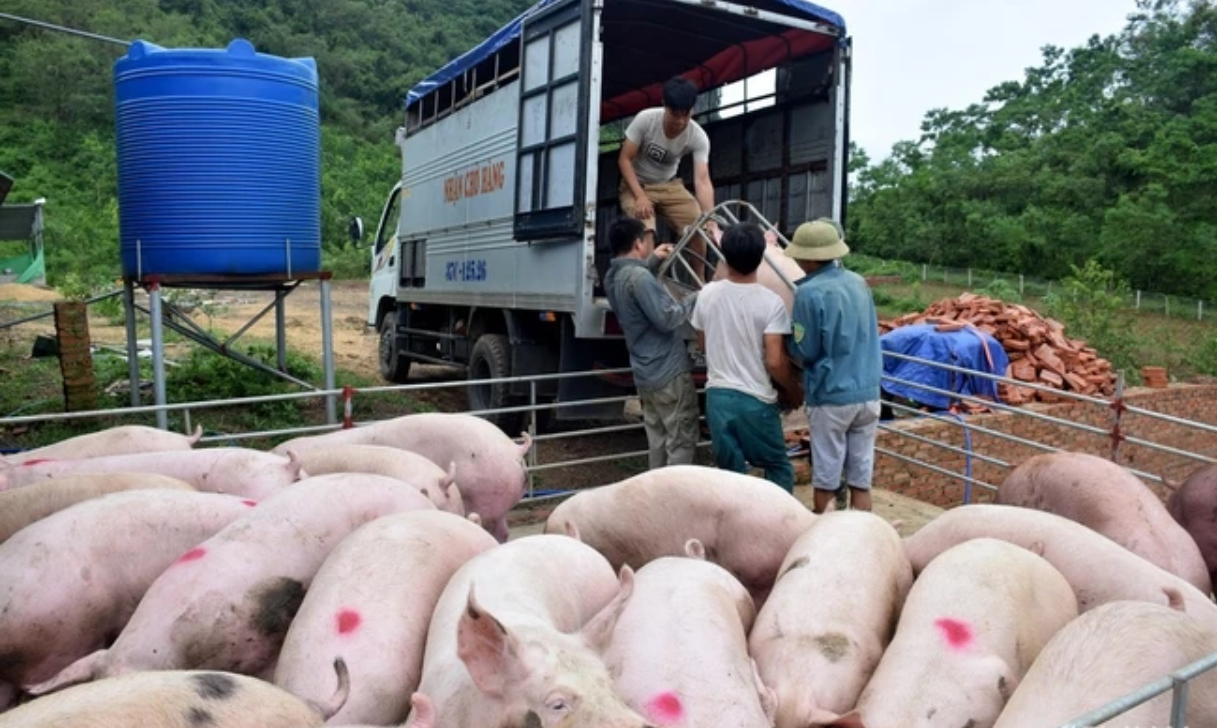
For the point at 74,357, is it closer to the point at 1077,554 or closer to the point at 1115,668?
the point at 1077,554

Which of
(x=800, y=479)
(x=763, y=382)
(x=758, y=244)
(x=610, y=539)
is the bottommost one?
(x=800, y=479)

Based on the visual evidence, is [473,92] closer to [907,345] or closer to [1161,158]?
[907,345]

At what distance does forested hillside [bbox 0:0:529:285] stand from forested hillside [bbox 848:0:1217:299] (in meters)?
20.3

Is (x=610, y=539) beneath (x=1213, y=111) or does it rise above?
beneath

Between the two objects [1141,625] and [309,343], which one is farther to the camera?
[309,343]

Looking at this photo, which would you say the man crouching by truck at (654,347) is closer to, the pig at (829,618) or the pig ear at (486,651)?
the pig at (829,618)

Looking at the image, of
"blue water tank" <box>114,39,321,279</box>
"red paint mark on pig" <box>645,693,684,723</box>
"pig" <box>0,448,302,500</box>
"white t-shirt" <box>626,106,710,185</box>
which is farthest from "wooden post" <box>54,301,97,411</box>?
"red paint mark on pig" <box>645,693,684,723</box>

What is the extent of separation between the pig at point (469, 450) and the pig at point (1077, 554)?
6.66 ft

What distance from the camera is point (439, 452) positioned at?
482cm

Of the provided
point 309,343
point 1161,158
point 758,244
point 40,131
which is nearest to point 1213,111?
point 1161,158

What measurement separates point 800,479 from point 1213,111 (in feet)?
89.8

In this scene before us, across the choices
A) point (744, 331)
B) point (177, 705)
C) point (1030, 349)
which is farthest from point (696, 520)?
point (1030, 349)

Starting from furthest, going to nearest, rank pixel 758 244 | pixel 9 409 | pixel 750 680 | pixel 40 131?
pixel 40 131 < pixel 9 409 < pixel 758 244 < pixel 750 680

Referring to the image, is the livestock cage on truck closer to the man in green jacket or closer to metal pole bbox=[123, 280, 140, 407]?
the man in green jacket
